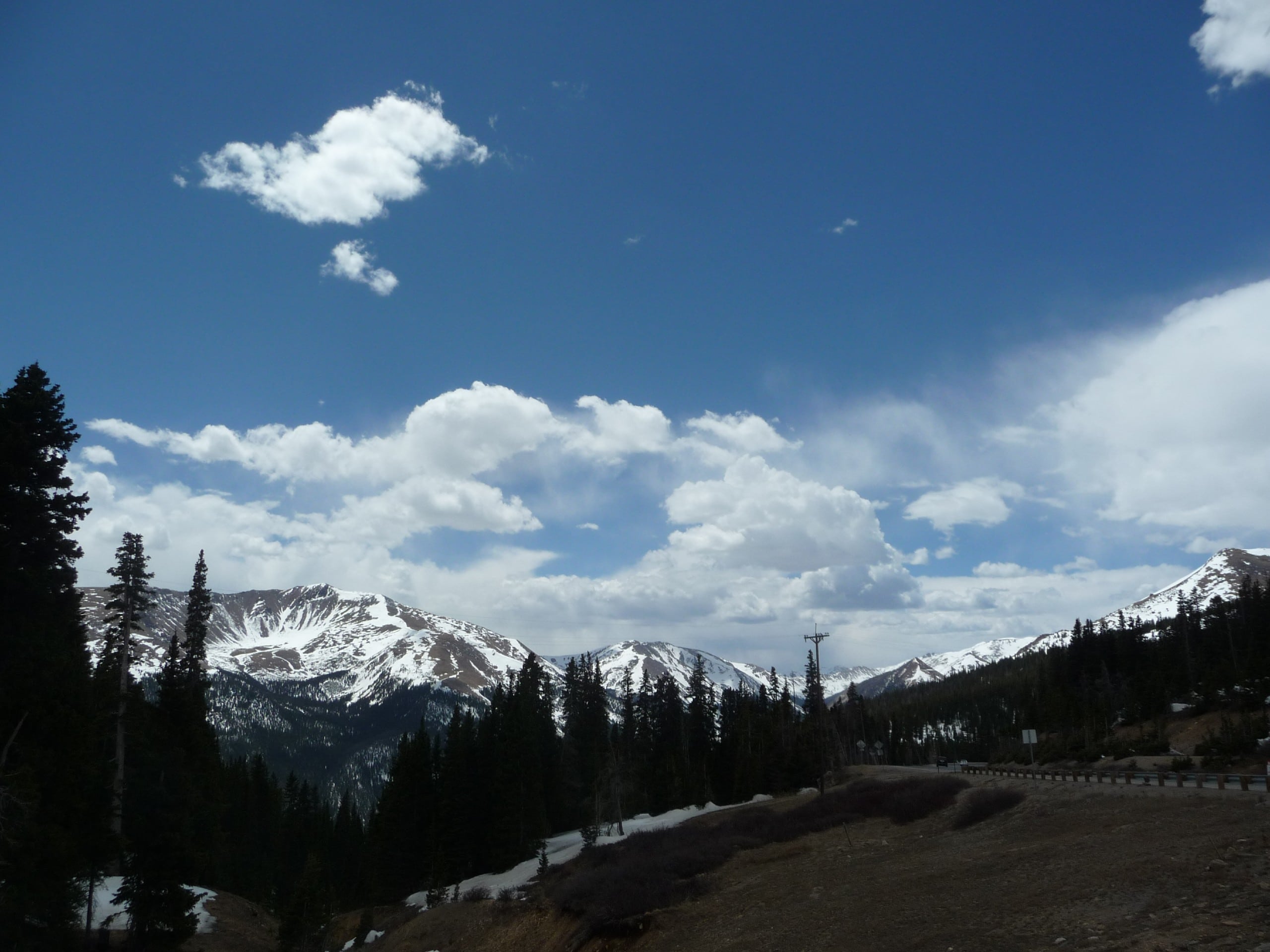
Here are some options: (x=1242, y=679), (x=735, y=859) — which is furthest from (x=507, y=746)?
(x=1242, y=679)

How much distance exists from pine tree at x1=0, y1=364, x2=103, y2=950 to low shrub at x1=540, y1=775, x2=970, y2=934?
48.6 feet

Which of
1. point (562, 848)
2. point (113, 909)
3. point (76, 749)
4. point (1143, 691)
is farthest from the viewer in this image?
point (1143, 691)

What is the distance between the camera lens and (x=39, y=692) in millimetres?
19109

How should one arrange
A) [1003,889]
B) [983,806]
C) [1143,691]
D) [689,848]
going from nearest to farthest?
1. [1003,889]
2. [983,806]
3. [689,848]
4. [1143,691]

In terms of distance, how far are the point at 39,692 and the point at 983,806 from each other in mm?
31369

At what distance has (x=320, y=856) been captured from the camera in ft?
231

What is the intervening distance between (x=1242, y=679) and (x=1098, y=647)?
39035mm

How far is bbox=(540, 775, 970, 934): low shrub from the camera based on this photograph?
26.5 metres

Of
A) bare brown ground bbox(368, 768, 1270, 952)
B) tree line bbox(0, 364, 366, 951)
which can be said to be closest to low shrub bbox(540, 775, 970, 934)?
bare brown ground bbox(368, 768, 1270, 952)

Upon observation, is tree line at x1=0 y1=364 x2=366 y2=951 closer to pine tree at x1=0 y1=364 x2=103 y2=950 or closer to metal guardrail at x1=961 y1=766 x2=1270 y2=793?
pine tree at x1=0 y1=364 x2=103 y2=950

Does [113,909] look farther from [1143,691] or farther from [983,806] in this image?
[1143,691]

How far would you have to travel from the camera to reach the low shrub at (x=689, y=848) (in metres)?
26.5

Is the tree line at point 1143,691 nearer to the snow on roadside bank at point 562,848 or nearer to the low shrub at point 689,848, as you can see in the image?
the low shrub at point 689,848

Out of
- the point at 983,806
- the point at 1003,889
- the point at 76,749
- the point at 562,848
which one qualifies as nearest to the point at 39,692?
the point at 76,749
